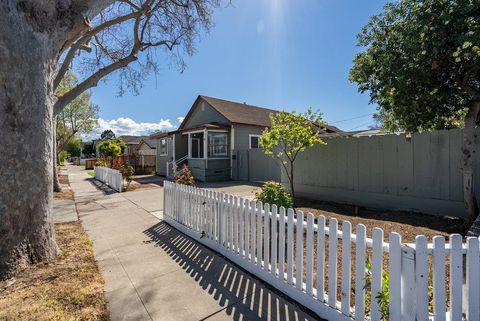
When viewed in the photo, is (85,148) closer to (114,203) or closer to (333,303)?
(114,203)

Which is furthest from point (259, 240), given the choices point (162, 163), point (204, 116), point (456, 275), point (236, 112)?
point (162, 163)

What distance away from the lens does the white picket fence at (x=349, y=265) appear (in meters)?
1.95

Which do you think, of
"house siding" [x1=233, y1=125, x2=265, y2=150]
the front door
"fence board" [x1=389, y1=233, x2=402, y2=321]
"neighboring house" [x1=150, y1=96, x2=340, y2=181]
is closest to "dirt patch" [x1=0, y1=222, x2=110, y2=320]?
"fence board" [x1=389, y1=233, x2=402, y2=321]

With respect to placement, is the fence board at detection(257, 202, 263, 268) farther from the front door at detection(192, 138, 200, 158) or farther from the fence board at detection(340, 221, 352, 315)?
the front door at detection(192, 138, 200, 158)

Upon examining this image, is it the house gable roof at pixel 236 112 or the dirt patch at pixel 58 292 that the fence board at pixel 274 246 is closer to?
the dirt patch at pixel 58 292

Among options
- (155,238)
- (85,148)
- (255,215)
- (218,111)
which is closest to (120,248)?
(155,238)

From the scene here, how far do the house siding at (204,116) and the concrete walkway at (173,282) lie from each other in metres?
12.4

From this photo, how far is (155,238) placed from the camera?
5180 millimetres

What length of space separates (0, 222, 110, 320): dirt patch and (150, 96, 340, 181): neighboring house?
11.6 metres

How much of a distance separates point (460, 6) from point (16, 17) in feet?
22.0

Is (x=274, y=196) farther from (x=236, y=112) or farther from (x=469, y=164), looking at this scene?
(x=236, y=112)

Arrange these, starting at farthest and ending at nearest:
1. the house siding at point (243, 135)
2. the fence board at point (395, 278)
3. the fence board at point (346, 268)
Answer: the house siding at point (243, 135) < the fence board at point (346, 268) < the fence board at point (395, 278)

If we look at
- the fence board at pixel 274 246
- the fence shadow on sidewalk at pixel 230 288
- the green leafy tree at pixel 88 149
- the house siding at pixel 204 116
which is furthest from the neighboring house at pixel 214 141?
the green leafy tree at pixel 88 149

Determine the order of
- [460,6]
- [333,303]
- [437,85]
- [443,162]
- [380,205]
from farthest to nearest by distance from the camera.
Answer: [380,205] < [443,162] < [437,85] < [460,6] < [333,303]
